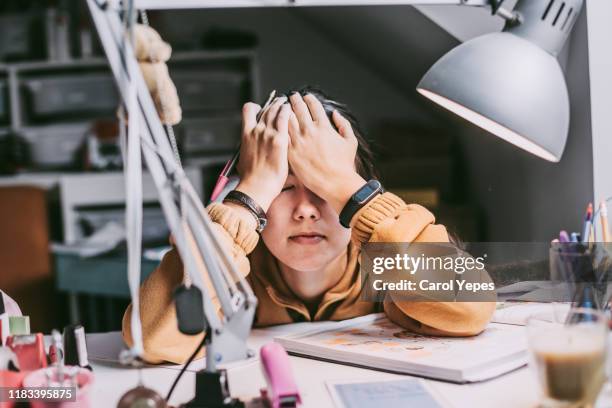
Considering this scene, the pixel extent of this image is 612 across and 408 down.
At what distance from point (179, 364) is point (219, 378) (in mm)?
230

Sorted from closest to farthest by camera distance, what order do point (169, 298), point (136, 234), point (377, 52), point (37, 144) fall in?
point (136, 234) → point (169, 298) → point (377, 52) → point (37, 144)

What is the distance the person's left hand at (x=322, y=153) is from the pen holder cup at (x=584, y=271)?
31cm

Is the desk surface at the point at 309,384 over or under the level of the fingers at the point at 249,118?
under

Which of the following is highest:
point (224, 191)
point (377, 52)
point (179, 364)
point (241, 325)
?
point (377, 52)

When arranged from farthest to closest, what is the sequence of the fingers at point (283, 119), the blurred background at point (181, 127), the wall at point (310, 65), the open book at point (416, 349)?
the wall at point (310, 65) < the blurred background at point (181, 127) < the fingers at point (283, 119) < the open book at point (416, 349)

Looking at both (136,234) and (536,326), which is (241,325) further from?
(536,326)

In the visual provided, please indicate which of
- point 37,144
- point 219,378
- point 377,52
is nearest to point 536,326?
point 219,378

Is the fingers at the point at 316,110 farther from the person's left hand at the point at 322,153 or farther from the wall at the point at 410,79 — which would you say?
the wall at the point at 410,79

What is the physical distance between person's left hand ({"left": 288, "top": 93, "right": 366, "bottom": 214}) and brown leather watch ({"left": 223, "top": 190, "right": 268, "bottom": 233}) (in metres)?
0.09

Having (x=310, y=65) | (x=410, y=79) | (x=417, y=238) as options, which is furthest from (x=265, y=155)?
(x=310, y=65)

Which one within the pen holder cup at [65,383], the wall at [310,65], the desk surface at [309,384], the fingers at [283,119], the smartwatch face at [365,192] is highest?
the wall at [310,65]

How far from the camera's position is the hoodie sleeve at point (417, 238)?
3.34 ft

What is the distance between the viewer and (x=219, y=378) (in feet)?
2.57

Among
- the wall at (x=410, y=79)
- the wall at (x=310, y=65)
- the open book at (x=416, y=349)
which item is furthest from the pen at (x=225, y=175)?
the wall at (x=310, y=65)
